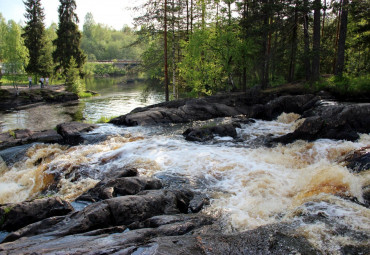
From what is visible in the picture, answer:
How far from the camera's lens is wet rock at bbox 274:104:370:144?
12.2 meters

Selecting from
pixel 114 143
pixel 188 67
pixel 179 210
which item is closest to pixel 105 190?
pixel 179 210

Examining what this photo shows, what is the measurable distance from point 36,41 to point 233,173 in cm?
4763

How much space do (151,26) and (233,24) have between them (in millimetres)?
7857

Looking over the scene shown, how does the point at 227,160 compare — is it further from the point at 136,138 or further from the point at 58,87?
the point at 58,87

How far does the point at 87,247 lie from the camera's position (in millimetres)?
4500

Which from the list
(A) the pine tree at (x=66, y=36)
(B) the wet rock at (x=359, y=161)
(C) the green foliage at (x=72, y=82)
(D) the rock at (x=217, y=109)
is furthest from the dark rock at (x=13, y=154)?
(A) the pine tree at (x=66, y=36)

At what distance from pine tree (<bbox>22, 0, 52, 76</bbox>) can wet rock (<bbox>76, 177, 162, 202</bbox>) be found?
43666 mm

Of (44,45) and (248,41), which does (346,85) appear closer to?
(248,41)

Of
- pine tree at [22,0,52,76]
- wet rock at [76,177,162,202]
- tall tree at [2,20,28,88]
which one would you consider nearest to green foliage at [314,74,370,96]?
wet rock at [76,177,162,202]

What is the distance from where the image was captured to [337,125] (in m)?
12.5

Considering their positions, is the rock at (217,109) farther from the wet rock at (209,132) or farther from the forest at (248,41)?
the wet rock at (209,132)

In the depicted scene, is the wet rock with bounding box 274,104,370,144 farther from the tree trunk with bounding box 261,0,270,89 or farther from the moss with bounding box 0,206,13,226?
the moss with bounding box 0,206,13,226

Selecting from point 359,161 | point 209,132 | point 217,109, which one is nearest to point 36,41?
point 217,109

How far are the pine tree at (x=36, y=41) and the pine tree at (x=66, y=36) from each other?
1.97m
